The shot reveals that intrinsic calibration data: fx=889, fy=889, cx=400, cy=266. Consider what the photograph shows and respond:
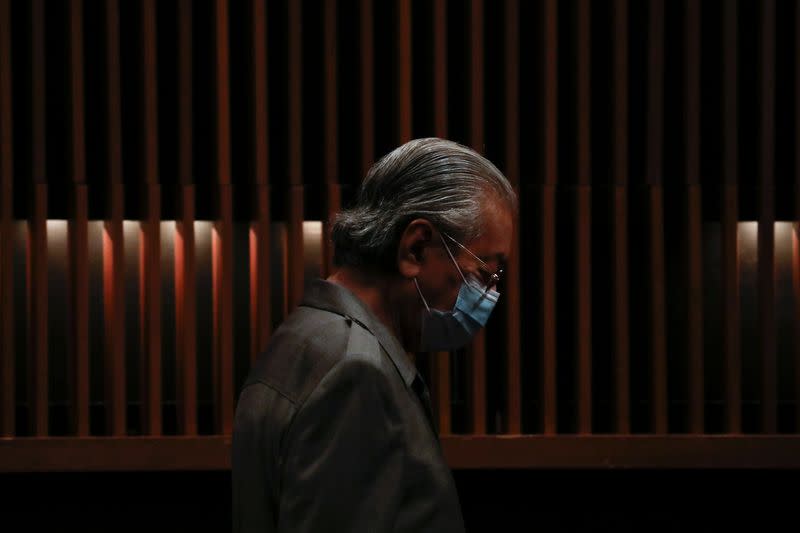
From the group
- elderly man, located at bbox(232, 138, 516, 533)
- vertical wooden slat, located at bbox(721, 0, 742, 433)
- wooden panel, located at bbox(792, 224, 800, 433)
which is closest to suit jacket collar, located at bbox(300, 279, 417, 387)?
elderly man, located at bbox(232, 138, 516, 533)

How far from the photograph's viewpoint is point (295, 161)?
2.79 m

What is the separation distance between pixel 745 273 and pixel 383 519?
246 centimetres

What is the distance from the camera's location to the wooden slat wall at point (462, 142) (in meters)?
2.76

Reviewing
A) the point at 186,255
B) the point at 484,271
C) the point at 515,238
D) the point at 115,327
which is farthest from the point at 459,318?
the point at 115,327

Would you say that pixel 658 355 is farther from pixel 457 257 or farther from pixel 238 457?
pixel 238 457

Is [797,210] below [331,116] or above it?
below

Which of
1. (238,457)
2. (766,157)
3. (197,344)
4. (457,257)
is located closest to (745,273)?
(766,157)

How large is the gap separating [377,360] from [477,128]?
6.20 feet

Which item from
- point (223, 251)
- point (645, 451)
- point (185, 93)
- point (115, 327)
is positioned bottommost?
point (645, 451)

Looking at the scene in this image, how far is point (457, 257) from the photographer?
1262 millimetres

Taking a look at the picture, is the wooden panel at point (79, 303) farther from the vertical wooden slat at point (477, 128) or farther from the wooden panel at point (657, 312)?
the wooden panel at point (657, 312)

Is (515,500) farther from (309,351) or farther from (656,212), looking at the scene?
(309,351)

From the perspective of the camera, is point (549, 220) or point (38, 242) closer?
point (38, 242)

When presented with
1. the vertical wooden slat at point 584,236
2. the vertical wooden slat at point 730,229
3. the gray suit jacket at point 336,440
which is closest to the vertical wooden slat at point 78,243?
the vertical wooden slat at point 584,236
